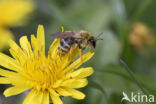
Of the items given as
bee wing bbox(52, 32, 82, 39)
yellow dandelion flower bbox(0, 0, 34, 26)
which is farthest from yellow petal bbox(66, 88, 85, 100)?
yellow dandelion flower bbox(0, 0, 34, 26)

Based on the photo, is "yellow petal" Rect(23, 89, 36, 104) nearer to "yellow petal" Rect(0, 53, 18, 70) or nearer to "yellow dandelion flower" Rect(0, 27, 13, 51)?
"yellow petal" Rect(0, 53, 18, 70)

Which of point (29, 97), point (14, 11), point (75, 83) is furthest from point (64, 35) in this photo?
point (14, 11)

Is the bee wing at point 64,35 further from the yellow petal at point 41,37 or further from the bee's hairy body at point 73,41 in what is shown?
the yellow petal at point 41,37

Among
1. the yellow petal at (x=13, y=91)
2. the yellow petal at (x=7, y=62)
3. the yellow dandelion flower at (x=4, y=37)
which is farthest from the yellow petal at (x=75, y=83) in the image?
the yellow dandelion flower at (x=4, y=37)

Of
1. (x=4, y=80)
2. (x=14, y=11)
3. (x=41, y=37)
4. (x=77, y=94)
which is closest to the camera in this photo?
(x=77, y=94)

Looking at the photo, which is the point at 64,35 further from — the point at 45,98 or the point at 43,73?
the point at 45,98

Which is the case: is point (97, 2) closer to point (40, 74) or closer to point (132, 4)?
point (132, 4)
